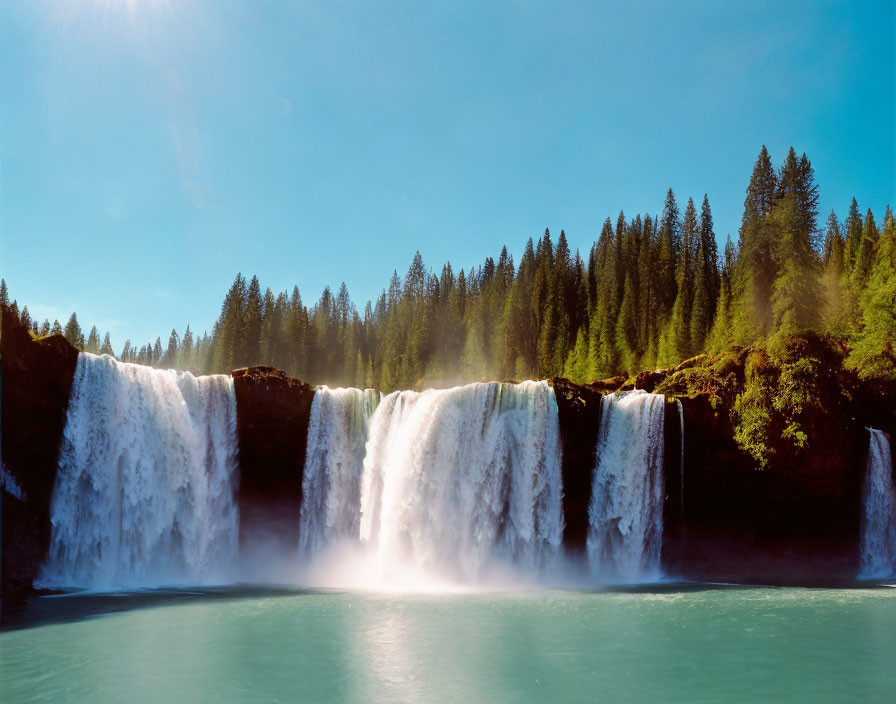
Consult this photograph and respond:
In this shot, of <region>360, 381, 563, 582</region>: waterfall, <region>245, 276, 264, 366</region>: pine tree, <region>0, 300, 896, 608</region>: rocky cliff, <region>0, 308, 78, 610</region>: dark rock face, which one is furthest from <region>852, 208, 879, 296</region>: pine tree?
<region>245, 276, 264, 366</region>: pine tree

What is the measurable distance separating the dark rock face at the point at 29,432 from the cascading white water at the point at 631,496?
2283 centimetres

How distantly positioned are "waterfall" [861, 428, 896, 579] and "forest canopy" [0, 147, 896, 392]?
552 centimetres

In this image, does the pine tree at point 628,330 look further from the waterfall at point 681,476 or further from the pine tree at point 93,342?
Result: the pine tree at point 93,342

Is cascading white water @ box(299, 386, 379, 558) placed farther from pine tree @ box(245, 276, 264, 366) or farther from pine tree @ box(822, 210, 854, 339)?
pine tree @ box(245, 276, 264, 366)

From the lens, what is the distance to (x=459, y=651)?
642 inches

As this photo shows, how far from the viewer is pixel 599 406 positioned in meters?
29.6

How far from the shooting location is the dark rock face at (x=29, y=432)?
939 inches

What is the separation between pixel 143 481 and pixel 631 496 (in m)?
21.3

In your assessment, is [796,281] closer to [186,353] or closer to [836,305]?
[836,305]

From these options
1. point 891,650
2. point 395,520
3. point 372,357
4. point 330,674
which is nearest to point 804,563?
point 891,650

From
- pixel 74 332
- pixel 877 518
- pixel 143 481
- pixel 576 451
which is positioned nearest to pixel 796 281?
pixel 877 518

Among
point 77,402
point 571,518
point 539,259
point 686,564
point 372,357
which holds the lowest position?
point 686,564

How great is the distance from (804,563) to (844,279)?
90.1 feet

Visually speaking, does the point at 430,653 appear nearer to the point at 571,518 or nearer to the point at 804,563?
the point at 571,518
